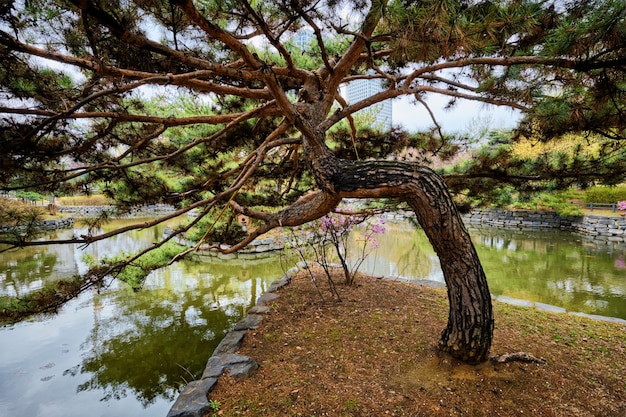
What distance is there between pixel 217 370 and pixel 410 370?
1.14m

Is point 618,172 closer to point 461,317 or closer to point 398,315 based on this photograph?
point 461,317

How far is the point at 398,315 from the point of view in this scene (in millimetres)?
2549

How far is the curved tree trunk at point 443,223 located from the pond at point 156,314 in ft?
6.30

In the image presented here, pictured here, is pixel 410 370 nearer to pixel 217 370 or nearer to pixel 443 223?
pixel 443 223

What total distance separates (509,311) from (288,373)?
2252mm

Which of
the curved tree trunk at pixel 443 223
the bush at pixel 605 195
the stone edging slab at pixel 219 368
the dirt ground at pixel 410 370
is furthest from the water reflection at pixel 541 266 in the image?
the curved tree trunk at pixel 443 223

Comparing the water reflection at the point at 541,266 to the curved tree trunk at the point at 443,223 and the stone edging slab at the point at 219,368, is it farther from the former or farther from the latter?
the curved tree trunk at the point at 443,223

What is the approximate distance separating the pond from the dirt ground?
927 millimetres

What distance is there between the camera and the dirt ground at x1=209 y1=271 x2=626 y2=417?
4.69ft

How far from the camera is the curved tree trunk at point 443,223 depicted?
1528mm

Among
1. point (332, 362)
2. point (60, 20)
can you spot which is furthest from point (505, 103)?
A: point (60, 20)

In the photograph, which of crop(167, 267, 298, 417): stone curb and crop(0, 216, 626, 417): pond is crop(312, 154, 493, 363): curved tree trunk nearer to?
crop(167, 267, 298, 417): stone curb

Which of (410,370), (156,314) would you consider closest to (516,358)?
(410,370)

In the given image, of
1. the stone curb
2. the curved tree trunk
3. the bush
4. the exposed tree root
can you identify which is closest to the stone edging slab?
the stone curb
